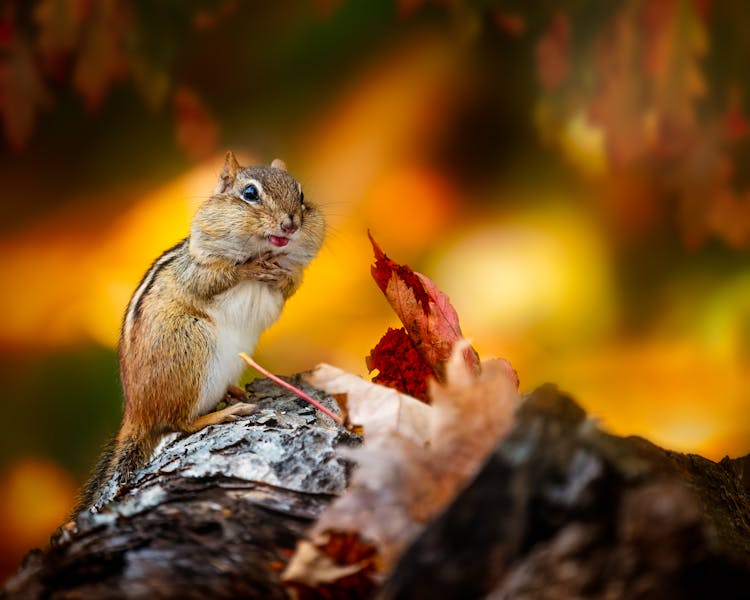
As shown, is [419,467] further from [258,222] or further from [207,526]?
[258,222]

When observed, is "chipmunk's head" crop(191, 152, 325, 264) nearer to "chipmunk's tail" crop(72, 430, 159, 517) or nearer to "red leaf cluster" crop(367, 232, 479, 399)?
"chipmunk's tail" crop(72, 430, 159, 517)

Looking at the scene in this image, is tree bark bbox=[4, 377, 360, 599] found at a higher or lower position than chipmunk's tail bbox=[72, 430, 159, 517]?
lower

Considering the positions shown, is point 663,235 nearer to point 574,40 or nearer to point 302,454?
point 574,40

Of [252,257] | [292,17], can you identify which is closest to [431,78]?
[292,17]

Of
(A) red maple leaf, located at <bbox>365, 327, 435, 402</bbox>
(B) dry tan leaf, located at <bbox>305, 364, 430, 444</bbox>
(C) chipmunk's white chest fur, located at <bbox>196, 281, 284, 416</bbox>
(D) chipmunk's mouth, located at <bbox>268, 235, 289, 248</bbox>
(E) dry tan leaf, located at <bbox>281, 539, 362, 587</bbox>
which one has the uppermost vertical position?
(D) chipmunk's mouth, located at <bbox>268, 235, 289, 248</bbox>

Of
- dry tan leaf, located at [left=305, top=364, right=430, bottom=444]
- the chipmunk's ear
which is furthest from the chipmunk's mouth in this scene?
dry tan leaf, located at [left=305, top=364, right=430, bottom=444]

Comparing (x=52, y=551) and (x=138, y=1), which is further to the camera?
(x=138, y=1)

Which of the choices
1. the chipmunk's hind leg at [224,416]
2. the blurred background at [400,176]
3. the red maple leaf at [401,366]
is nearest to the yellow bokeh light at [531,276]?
the blurred background at [400,176]
